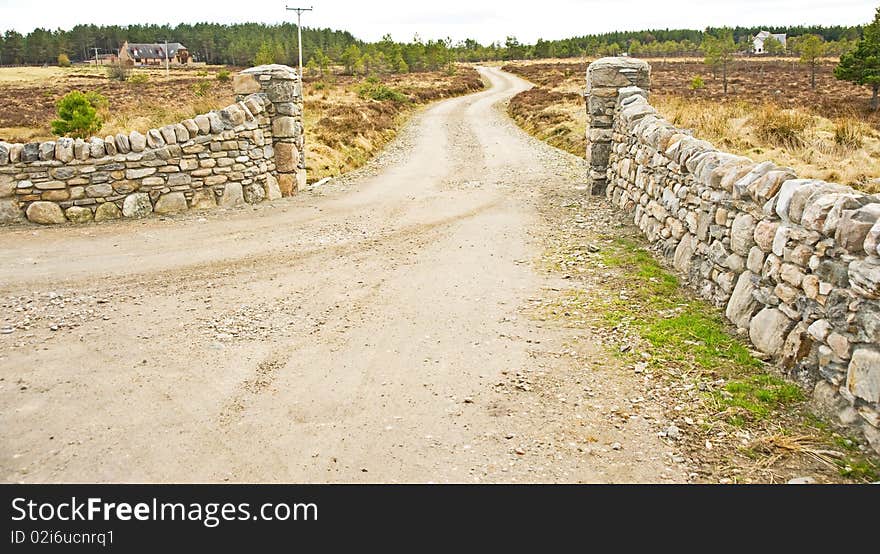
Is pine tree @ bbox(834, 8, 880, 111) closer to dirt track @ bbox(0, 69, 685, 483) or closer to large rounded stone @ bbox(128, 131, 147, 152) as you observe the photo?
dirt track @ bbox(0, 69, 685, 483)

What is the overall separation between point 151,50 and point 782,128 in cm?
11111

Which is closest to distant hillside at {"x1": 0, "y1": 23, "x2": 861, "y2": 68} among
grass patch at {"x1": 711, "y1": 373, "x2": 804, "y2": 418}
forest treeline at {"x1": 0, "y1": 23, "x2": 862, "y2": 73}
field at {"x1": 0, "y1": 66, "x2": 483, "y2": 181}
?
forest treeline at {"x1": 0, "y1": 23, "x2": 862, "y2": 73}

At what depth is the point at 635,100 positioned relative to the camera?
1167 cm

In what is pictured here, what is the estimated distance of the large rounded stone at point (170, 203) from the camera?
11.2 meters

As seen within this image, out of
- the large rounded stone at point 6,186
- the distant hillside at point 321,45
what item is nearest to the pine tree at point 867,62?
the large rounded stone at point 6,186

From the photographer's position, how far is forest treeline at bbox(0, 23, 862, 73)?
279ft

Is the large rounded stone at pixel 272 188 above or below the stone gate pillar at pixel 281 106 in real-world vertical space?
below

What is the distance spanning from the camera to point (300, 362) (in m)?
5.77

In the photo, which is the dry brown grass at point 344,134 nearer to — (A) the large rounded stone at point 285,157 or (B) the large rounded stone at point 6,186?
(A) the large rounded stone at point 285,157

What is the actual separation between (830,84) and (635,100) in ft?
139

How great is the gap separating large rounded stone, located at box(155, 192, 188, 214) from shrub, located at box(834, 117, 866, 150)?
36.7ft

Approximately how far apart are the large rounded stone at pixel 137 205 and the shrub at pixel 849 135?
11.7 metres
